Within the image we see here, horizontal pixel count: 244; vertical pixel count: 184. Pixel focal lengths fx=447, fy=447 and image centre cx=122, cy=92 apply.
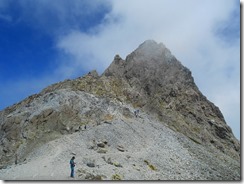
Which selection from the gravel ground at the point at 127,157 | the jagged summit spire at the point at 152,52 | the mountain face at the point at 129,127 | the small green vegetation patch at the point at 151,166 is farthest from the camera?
the jagged summit spire at the point at 152,52

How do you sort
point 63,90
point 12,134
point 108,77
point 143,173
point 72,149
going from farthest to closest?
1. point 108,77
2. point 63,90
3. point 12,134
4. point 72,149
5. point 143,173

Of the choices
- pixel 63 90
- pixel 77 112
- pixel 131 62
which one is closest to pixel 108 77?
pixel 131 62

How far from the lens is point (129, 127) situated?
237ft

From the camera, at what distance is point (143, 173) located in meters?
51.0

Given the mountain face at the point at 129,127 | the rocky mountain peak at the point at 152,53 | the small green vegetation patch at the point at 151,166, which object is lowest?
the small green vegetation patch at the point at 151,166

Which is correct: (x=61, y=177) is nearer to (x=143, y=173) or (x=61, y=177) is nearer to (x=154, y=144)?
(x=143, y=173)

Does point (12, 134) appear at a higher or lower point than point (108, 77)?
lower

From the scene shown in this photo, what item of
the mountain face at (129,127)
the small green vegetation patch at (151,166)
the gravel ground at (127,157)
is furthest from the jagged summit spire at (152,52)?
the small green vegetation patch at (151,166)

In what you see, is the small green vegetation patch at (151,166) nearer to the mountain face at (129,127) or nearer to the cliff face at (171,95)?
the mountain face at (129,127)

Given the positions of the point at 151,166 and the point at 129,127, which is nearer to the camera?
the point at 151,166

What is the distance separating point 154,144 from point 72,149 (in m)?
14.8

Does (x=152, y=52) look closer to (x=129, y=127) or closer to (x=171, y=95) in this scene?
(x=171, y=95)

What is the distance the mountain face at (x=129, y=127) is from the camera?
2207 inches

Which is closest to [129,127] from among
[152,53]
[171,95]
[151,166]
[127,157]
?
[127,157]
